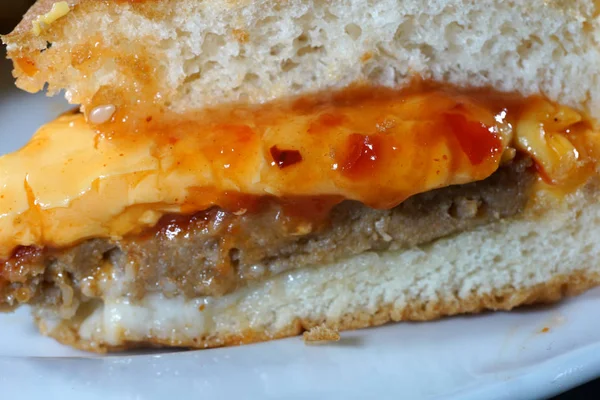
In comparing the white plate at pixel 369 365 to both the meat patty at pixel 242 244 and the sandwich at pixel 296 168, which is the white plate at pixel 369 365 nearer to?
the sandwich at pixel 296 168

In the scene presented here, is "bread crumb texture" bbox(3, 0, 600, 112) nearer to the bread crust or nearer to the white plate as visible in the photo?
the bread crust

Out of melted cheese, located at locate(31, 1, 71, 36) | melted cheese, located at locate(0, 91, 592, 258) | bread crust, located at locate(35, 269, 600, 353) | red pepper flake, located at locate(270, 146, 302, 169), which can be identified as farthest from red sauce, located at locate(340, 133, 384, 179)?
melted cheese, located at locate(31, 1, 71, 36)

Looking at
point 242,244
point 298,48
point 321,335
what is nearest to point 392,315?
point 321,335

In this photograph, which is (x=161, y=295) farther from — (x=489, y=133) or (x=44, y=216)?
(x=489, y=133)

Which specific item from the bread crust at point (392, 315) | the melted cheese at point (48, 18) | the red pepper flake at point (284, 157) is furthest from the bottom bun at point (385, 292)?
the melted cheese at point (48, 18)

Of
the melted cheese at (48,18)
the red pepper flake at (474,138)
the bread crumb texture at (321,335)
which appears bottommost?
the bread crumb texture at (321,335)

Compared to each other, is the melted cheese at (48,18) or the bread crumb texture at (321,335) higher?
the melted cheese at (48,18)
